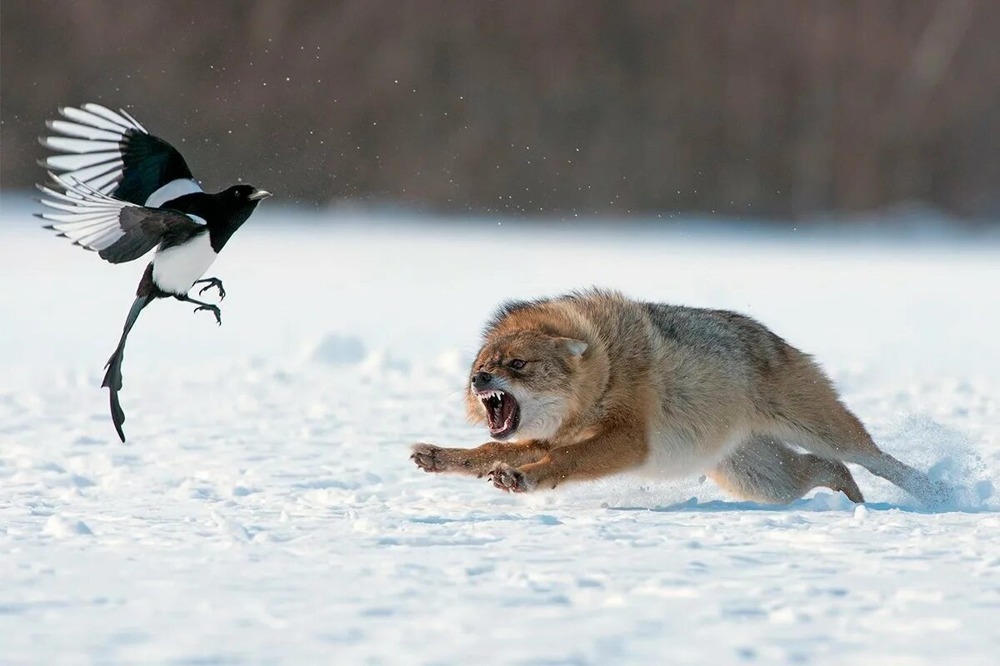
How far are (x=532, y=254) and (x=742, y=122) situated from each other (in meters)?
11.5

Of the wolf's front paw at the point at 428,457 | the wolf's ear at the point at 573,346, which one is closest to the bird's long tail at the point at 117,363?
the wolf's front paw at the point at 428,457

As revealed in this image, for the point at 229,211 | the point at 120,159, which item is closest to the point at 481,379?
the point at 229,211

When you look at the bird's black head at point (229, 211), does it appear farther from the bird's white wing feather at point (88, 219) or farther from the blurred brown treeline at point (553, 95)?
the blurred brown treeline at point (553, 95)

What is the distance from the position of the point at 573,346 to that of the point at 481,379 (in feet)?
1.44

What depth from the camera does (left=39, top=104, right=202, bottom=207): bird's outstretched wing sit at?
5621 mm

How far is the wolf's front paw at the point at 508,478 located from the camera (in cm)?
525

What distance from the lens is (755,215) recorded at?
2798 centimetres

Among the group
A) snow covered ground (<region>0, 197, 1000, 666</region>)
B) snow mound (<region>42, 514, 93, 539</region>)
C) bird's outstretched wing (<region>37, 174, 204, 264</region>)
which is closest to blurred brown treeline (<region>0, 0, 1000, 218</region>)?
snow covered ground (<region>0, 197, 1000, 666</region>)

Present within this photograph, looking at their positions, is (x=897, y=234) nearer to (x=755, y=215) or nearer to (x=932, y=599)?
(x=755, y=215)

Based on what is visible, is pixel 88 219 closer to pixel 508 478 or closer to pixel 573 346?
pixel 508 478

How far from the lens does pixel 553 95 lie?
2936cm

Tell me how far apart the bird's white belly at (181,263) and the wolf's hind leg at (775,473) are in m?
2.40

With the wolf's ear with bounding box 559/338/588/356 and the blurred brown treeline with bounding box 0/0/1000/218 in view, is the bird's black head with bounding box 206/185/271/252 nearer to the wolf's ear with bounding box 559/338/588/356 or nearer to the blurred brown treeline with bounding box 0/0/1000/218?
the wolf's ear with bounding box 559/338/588/356

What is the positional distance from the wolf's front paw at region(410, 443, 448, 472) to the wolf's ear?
67 centimetres
